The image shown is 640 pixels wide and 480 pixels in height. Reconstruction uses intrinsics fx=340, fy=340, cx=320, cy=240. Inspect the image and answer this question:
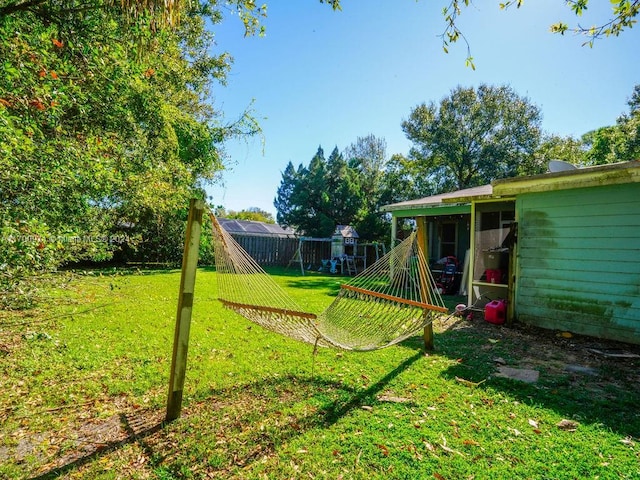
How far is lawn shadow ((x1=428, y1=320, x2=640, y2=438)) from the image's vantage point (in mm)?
2531

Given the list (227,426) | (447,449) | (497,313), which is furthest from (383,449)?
(497,313)

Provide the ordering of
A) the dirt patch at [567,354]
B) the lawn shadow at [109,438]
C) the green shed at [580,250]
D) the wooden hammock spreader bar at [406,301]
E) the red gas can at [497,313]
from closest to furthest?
the lawn shadow at [109,438], the wooden hammock spreader bar at [406,301], the dirt patch at [567,354], the green shed at [580,250], the red gas can at [497,313]

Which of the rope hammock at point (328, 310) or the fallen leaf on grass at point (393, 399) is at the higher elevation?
the rope hammock at point (328, 310)

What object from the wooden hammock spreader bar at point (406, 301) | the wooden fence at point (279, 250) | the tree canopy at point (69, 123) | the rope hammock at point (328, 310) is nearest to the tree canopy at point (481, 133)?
the wooden fence at point (279, 250)

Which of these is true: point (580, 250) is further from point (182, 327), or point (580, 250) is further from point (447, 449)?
point (182, 327)

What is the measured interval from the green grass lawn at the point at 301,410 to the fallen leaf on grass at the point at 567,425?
0.04 ft

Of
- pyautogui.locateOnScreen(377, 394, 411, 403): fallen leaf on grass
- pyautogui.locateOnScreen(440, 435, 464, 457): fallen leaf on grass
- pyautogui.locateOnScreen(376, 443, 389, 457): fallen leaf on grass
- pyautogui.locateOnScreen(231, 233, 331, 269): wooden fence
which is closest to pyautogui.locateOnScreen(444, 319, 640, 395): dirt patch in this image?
pyautogui.locateOnScreen(377, 394, 411, 403): fallen leaf on grass

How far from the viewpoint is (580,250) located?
4.54m

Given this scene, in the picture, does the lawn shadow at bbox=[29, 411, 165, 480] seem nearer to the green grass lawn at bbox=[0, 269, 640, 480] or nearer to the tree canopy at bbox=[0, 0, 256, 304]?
the green grass lawn at bbox=[0, 269, 640, 480]

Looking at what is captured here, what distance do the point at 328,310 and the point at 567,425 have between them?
201 cm

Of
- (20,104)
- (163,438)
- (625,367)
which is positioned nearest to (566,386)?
(625,367)

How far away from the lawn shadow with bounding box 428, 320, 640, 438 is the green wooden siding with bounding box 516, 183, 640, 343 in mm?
258

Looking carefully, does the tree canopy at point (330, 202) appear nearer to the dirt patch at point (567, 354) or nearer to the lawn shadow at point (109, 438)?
the dirt patch at point (567, 354)

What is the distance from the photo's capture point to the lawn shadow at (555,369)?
253 centimetres
